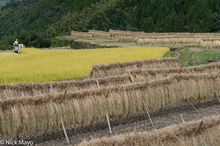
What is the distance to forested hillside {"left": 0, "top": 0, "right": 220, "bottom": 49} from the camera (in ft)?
203

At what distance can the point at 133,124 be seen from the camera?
12.2 metres

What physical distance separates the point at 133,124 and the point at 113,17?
79.2 metres

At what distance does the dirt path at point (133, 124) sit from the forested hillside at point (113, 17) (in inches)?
1460

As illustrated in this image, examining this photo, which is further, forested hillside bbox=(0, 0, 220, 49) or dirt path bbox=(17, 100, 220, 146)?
forested hillside bbox=(0, 0, 220, 49)

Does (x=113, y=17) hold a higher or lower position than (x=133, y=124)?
higher

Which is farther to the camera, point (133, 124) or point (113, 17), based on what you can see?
point (113, 17)

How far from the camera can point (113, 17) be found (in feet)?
294

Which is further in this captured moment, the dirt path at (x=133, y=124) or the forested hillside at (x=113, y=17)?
the forested hillside at (x=113, y=17)

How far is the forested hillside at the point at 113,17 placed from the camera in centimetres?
6175

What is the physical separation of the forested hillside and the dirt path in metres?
37.1

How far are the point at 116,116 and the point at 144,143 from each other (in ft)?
15.9

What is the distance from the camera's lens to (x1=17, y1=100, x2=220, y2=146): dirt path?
11.1 m

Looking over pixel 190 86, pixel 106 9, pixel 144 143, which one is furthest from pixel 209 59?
pixel 106 9

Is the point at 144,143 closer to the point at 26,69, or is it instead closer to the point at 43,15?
the point at 26,69
